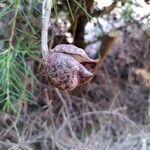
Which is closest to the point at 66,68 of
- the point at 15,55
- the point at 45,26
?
the point at 45,26

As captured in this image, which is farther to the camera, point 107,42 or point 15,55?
point 107,42

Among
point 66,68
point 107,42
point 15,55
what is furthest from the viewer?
point 107,42

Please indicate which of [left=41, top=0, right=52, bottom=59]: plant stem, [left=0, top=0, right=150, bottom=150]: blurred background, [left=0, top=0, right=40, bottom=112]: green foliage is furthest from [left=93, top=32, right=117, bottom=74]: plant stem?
[left=41, top=0, right=52, bottom=59]: plant stem

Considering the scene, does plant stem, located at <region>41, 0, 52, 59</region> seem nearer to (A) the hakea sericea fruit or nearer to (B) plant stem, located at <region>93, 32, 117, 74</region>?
(A) the hakea sericea fruit

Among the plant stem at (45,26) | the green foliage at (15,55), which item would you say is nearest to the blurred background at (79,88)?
the green foliage at (15,55)

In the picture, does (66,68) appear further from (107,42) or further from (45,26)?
(107,42)

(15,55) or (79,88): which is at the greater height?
(15,55)

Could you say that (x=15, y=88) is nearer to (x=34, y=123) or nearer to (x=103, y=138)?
(x=34, y=123)

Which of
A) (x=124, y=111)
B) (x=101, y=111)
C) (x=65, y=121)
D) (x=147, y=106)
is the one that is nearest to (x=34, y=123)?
(x=65, y=121)
